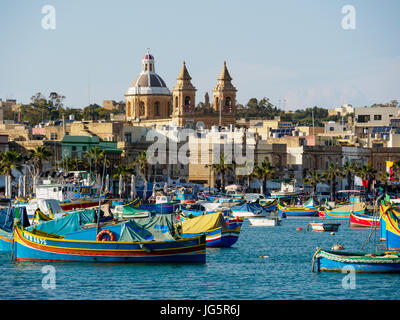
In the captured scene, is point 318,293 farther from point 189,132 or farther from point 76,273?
point 189,132

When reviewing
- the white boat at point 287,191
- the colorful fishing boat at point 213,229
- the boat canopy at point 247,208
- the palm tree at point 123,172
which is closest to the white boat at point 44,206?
the colorful fishing boat at point 213,229

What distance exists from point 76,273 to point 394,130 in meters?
127

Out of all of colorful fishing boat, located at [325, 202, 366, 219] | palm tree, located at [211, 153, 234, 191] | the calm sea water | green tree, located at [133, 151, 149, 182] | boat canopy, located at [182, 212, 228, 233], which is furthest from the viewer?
palm tree, located at [211, 153, 234, 191]

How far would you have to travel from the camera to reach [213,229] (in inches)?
2758

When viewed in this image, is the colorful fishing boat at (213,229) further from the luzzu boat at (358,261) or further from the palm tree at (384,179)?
the palm tree at (384,179)

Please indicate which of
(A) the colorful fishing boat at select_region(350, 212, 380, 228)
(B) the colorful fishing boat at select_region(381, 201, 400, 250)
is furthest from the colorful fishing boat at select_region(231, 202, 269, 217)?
(B) the colorful fishing boat at select_region(381, 201, 400, 250)

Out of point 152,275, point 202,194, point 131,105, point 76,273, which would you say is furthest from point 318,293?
point 131,105

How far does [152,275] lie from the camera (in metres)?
55.4

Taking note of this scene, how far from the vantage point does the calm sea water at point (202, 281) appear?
4928 cm

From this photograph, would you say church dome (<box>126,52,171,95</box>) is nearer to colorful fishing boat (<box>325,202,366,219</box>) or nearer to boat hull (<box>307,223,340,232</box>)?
colorful fishing boat (<box>325,202,366,219</box>)

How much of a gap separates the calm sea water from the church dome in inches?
4144

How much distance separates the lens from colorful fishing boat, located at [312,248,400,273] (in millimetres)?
54344

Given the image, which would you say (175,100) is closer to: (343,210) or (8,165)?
(8,165)

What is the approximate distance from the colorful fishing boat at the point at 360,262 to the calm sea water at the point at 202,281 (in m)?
0.42
